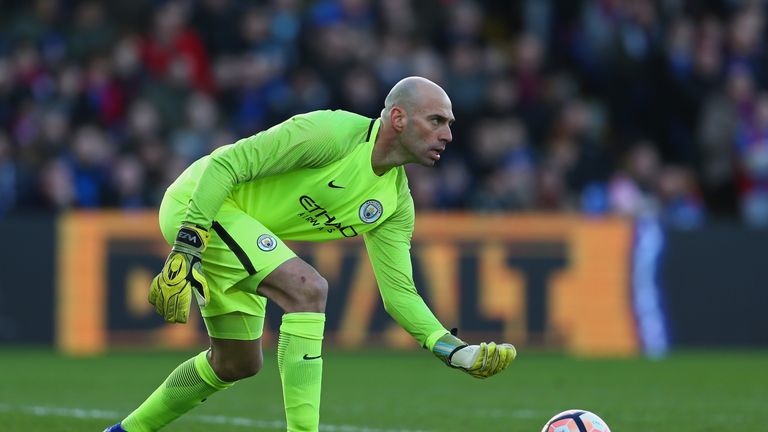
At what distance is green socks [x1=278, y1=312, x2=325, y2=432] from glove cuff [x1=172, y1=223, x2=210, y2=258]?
1.62 ft

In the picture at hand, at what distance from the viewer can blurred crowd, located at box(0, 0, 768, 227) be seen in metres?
16.1

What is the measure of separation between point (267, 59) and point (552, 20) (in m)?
4.92

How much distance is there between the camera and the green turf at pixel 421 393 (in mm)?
9336

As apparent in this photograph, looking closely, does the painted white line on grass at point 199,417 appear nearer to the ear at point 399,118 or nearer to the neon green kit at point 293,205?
the neon green kit at point 293,205

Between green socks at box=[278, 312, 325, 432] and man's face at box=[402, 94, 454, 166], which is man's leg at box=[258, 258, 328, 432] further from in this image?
man's face at box=[402, 94, 454, 166]

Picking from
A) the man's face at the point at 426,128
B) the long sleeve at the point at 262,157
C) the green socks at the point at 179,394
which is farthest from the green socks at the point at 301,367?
the man's face at the point at 426,128

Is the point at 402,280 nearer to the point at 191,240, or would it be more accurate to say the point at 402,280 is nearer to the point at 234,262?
the point at 234,262

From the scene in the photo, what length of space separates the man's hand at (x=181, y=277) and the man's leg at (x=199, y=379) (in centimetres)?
61

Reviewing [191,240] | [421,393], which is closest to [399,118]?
[191,240]

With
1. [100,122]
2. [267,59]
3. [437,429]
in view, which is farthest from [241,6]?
[437,429]

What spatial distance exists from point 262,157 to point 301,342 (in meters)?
0.87

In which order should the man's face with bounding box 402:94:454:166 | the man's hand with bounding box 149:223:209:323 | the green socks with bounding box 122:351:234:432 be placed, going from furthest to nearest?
the green socks with bounding box 122:351:234:432 → the man's face with bounding box 402:94:454:166 → the man's hand with bounding box 149:223:209:323

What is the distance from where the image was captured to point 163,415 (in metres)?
7.63

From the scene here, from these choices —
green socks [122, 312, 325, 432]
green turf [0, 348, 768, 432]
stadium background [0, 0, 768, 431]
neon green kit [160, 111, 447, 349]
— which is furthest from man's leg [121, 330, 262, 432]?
stadium background [0, 0, 768, 431]
